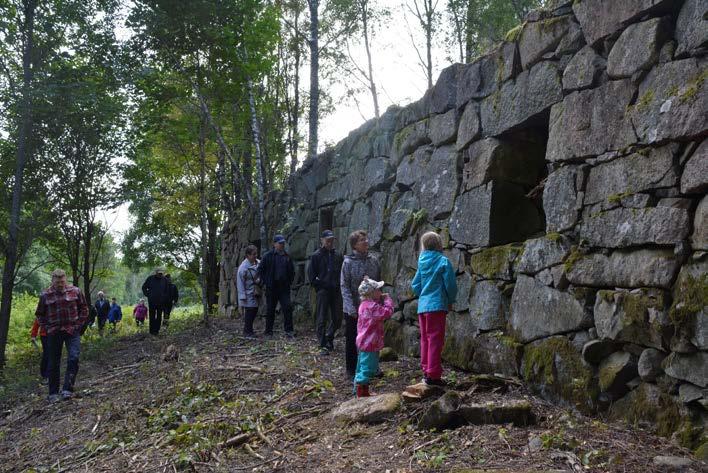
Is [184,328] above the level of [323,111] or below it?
below

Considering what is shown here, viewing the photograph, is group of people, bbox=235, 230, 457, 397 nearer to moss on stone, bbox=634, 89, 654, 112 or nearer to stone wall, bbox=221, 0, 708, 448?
stone wall, bbox=221, 0, 708, 448

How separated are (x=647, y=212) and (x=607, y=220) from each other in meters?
0.37

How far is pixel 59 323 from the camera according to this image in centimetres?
742

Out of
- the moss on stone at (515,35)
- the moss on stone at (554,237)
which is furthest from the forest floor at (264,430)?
the moss on stone at (515,35)

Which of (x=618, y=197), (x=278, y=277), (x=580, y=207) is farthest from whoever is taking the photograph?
(x=278, y=277)

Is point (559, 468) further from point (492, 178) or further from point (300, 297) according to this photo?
point (300, 297)

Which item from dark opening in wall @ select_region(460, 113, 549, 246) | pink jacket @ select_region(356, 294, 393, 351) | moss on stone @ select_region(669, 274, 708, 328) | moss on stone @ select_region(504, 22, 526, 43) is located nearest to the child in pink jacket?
pink jacket @ select_region(356, 294, 393, 351)

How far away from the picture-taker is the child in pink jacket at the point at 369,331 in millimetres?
5246

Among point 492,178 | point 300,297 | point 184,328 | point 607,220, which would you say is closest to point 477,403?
point 607,220

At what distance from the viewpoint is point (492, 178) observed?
230 inches

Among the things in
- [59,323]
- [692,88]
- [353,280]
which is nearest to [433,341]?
[353,280]

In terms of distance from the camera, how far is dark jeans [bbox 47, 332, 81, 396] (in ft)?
24.5

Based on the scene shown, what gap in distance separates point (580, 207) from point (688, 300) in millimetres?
1279

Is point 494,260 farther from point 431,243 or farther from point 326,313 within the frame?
point 326,313
